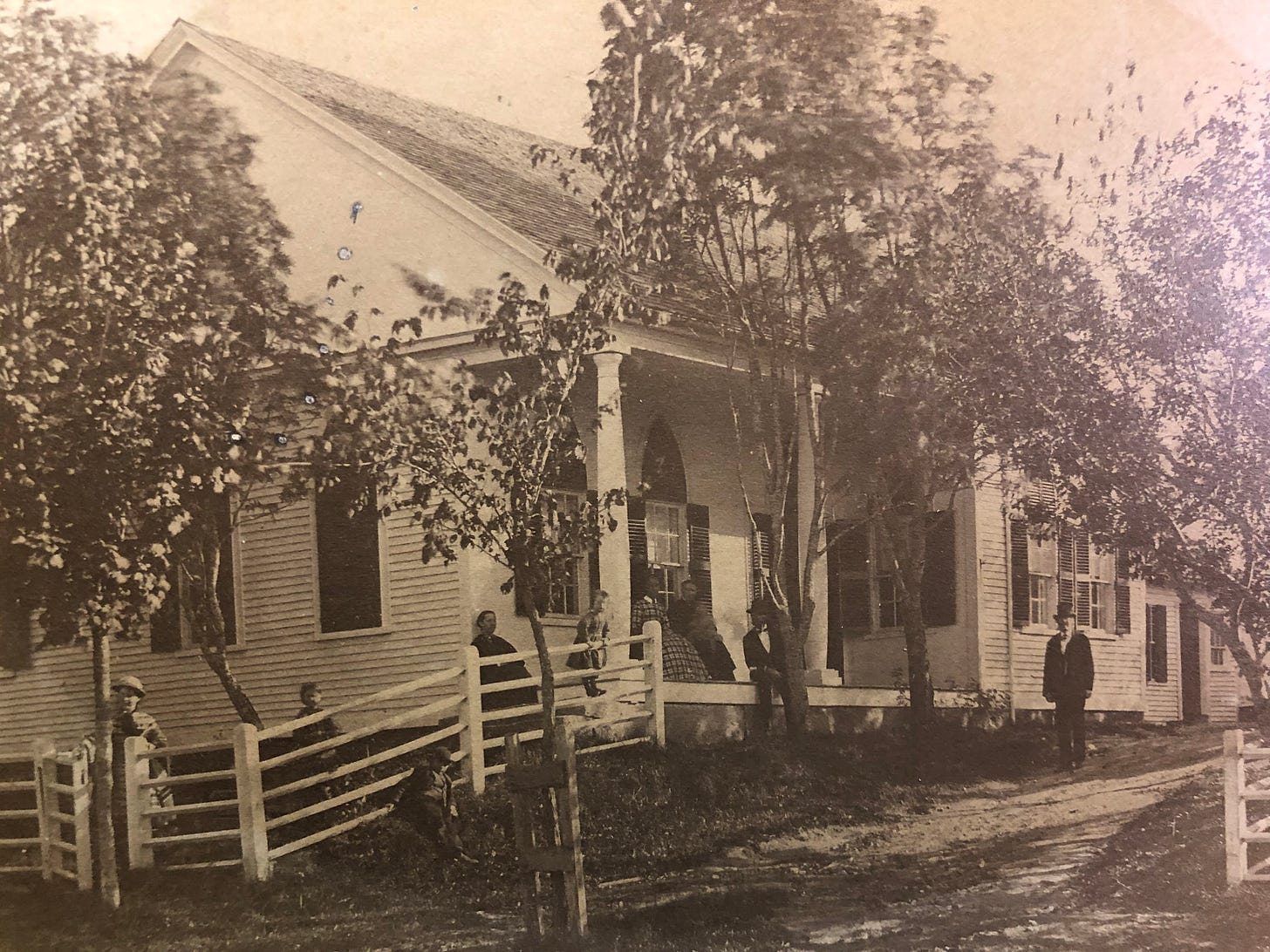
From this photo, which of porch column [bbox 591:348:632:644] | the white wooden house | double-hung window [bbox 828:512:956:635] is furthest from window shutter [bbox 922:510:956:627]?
porch column [bbox 591:348:632:644]

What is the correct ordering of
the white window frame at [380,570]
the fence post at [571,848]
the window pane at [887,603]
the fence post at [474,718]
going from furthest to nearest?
1. the window pane at [887,603]
2. the white window frame at [380,570]
3. the fence post at [474,718]
4. the fence post at [571,848]

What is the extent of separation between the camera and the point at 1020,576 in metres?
5.16

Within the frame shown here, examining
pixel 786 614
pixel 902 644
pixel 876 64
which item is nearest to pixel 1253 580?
pixel 902 644

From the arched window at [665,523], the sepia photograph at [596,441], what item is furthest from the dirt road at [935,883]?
the arched window at [665,523]

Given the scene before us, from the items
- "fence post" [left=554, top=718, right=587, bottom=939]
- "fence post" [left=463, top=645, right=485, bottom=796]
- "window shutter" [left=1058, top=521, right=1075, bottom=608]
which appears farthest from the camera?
"window shutter" [left=1058, top=521, right=1075, bottom=608]

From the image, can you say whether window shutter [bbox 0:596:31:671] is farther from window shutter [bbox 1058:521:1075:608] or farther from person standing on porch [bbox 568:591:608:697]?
window shutter [bbox 1058:521:1075:608]

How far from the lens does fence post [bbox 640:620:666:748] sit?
4871mm

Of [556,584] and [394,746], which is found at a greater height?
[556,584]

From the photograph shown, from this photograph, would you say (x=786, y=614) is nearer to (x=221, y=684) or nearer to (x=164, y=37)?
(x=221, y=684)

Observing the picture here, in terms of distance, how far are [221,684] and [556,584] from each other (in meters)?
1.29

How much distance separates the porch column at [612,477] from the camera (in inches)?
191

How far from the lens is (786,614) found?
517cm

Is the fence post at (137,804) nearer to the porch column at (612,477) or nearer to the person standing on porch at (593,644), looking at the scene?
the person standing on porch at (593,644)

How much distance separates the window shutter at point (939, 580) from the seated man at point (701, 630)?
84 centimetres
